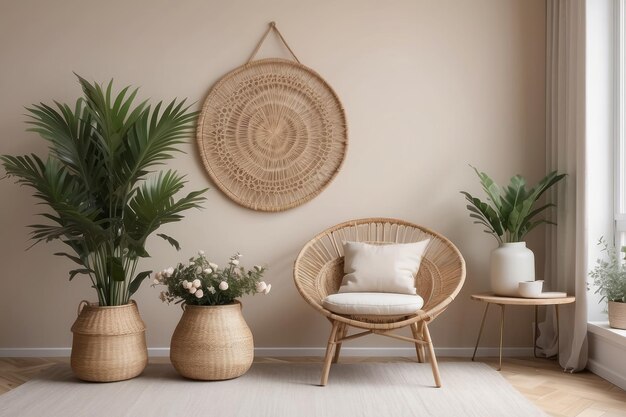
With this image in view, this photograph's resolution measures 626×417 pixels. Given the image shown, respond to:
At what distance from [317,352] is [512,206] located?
57.6 inches

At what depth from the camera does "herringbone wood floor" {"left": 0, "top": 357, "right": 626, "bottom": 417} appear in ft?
9.07

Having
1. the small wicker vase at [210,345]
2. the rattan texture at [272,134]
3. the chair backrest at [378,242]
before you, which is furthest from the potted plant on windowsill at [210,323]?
the rattan texture at [272,134]

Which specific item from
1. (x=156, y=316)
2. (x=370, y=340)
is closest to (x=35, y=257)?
(x=156, y=316)

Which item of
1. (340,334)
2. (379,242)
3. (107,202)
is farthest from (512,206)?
(107,202)

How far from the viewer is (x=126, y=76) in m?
3.91

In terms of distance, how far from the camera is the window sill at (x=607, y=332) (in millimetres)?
3111

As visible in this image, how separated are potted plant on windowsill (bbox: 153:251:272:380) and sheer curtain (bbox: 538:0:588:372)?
68.3 inches

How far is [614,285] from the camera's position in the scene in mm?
3303

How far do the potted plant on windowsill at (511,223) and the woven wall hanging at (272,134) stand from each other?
3.05 ft

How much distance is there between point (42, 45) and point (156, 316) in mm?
1831

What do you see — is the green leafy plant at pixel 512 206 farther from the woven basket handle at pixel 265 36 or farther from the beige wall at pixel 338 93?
the woven basket handle at pixel 265 36

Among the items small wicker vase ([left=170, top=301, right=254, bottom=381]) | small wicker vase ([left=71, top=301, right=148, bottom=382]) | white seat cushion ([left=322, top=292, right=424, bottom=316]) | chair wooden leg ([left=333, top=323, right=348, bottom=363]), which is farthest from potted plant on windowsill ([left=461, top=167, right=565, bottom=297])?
small wicker vase ([left=71, top=301, right=148, bottom=382])

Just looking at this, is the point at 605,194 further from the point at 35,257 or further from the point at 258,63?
the point at 35,257

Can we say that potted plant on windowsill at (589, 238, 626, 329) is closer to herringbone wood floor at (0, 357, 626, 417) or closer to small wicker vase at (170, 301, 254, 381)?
herringbone wood floor at (0, 357, 626, 417)
